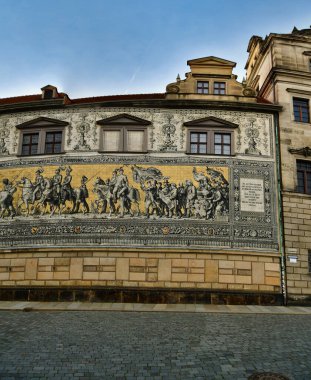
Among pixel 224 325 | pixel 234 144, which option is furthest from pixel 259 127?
pixel 224 325

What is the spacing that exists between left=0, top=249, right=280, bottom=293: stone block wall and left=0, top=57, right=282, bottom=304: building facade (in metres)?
0.04

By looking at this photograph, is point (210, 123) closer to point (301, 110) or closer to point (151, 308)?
point (301, 110)

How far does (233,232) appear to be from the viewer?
16219mm

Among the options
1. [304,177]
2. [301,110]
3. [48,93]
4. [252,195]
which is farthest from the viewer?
[48,93]

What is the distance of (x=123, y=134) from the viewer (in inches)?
689

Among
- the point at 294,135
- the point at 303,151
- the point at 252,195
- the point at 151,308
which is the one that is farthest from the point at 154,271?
the point at 294,135

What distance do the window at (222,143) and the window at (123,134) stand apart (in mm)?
3215

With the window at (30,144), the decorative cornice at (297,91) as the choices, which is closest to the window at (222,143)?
the decorative cornice at (297,91)

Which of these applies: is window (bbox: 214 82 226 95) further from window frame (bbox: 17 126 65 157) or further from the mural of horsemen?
window frame (bbox: 17 126 65 157)

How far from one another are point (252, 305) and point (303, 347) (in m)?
7.01

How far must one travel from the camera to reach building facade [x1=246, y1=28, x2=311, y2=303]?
16188 millimetres

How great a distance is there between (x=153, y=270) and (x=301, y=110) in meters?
10.4

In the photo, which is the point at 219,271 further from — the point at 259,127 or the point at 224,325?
the point at 259,127

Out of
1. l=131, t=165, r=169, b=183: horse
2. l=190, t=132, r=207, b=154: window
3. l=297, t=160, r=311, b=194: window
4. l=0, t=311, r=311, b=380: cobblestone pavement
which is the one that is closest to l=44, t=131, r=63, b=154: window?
l=131, t=165, r=169, b=183: horse
